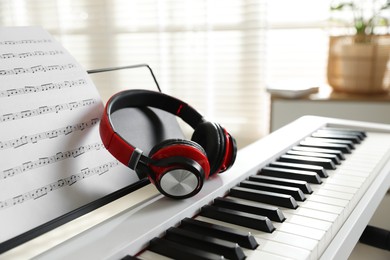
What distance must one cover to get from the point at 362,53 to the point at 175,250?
5.50ft

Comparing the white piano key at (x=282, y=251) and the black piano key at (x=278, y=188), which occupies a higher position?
the white piano key at (x=282, y=251)

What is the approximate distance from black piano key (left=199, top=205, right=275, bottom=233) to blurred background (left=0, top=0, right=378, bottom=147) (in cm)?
185

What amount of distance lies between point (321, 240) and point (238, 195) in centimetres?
20

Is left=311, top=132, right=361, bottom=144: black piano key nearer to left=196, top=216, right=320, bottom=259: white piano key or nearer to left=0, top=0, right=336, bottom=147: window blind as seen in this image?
left=196, top=216, right=320, bottom=259: white piano key

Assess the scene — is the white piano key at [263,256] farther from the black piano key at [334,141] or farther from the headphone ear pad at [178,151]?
the black piano key at [334,141]

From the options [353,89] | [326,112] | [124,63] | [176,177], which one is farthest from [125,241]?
[124,63]

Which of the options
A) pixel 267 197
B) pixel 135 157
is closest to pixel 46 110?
pixel 135 157

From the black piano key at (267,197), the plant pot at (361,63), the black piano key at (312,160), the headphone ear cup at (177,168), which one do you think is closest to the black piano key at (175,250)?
the headphone ear cup at (177,168)

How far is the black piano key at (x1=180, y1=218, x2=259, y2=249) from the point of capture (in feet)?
2.08

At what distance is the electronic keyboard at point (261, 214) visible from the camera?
614 mm

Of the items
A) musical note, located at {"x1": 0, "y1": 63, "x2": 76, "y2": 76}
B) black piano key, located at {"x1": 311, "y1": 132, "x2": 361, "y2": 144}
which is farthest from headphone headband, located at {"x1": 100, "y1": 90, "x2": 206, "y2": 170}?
black piano key, located at {"x1": 311, "y1": 132, "x2": 361, "y2": 144}

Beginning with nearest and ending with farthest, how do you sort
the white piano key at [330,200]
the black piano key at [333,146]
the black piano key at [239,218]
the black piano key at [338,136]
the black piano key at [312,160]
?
the black piano key at [239,218]
the white piano key at [330,200]
the black piano key at [312,160]
the black piano key at [333,146]
the black piano key at [338,136]

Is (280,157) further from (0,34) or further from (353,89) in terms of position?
(353,89)

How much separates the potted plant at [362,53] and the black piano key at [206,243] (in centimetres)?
162
